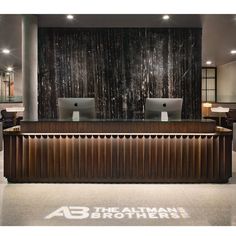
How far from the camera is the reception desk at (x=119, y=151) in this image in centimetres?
562

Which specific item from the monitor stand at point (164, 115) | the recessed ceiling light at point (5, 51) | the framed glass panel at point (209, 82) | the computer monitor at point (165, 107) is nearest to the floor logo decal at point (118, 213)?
the monitor stand at point (164, 115)

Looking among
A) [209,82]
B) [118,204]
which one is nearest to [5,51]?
[209,82]

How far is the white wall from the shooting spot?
701 inches

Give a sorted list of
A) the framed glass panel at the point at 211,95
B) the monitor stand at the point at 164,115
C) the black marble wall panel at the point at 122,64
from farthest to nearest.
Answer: the framed glass panel at the point at 211,95, the black marble wall panel at the point at 122,64, the monitor stand at the point at 164,115

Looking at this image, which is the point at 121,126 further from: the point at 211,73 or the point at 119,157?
the point at 211,73

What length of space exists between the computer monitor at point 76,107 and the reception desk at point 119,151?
0.39m

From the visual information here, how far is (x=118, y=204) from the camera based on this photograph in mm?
4625

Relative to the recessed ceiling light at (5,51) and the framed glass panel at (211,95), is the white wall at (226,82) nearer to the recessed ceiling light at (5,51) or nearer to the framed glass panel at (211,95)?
the framed glass panel at (211,95)

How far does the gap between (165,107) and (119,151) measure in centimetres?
96

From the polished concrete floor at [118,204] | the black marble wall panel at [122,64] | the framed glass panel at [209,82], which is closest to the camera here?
the polished concrete floor at [118,204]

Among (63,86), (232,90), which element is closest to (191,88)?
(63,86)

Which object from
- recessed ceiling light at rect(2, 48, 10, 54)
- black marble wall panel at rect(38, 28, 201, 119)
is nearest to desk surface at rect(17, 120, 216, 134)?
black marble wall panel at rect(38, 28, 201, 119)
